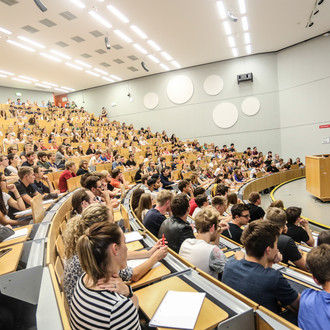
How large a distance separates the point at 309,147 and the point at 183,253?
12260 mm

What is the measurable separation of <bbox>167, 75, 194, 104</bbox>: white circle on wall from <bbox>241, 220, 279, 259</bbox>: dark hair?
1352 cm

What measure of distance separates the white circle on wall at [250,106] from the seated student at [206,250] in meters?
12.5

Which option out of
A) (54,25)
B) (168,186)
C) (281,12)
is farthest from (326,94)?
(54,25)

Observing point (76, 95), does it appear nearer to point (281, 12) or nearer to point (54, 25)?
point (54, 25)

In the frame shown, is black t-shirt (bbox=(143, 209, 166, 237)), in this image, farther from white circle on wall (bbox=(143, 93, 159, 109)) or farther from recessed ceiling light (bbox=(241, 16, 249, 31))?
white circle on wall (bbox=(143, 93, 159, 109))

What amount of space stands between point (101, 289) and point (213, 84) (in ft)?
46.2

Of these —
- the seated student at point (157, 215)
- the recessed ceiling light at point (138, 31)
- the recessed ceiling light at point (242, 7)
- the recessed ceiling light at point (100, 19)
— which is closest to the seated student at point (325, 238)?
the seated student at point (157, 215)

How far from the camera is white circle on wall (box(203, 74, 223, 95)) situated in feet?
45.2

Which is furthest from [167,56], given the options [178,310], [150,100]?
[178,310]

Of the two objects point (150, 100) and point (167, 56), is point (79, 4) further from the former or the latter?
point (150, 100)

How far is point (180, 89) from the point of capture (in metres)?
14.5

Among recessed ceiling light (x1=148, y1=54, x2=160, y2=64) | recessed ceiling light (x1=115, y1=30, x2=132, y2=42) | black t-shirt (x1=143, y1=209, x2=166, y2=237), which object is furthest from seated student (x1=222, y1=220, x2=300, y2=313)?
recessed ceiling light (x1=148, y1=54, x2=160, y2=64)

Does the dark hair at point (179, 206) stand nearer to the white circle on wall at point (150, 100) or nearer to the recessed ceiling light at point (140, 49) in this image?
the recessed ceiling light at point (140, 49)

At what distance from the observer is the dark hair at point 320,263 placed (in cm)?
136
